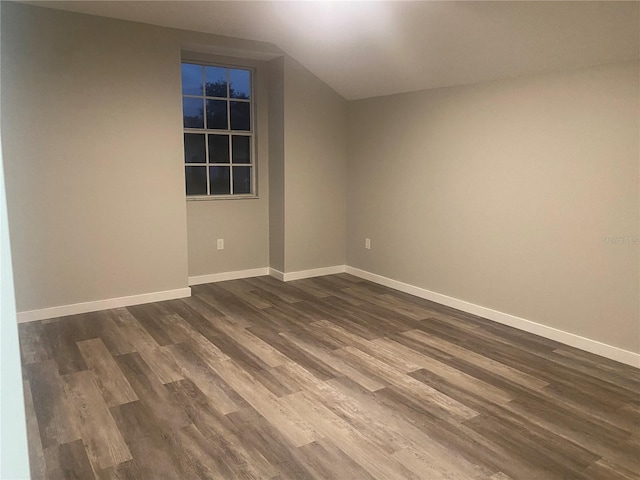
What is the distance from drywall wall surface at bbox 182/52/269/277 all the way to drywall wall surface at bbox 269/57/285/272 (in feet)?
0.25

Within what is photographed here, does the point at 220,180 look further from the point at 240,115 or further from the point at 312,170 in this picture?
the point at 312,170

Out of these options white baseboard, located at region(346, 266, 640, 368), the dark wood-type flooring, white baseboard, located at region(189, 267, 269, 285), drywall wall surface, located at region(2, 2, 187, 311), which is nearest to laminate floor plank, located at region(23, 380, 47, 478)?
the dark wood-type flooring

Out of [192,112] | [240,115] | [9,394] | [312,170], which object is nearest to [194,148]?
[192,112]

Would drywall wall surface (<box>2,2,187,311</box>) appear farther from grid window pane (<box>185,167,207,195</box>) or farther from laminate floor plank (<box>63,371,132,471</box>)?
laminate floor plank (<box>63,371,132,471</box>)

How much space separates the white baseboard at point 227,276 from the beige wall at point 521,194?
136 centimetres

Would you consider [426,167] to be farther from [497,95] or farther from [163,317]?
[163,317]

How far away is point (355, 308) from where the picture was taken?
4336 mm

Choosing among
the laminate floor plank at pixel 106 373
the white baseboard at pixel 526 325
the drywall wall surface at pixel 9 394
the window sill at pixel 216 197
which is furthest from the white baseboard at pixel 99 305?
the drywall wall surface at pixel 9 394

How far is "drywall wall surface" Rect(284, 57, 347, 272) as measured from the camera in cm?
502

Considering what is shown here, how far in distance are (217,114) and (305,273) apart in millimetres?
1924

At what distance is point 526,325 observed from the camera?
3742mm

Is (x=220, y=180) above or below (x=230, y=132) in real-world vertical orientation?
below

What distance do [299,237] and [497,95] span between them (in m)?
2.44

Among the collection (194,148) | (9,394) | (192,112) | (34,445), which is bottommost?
(34,445)
